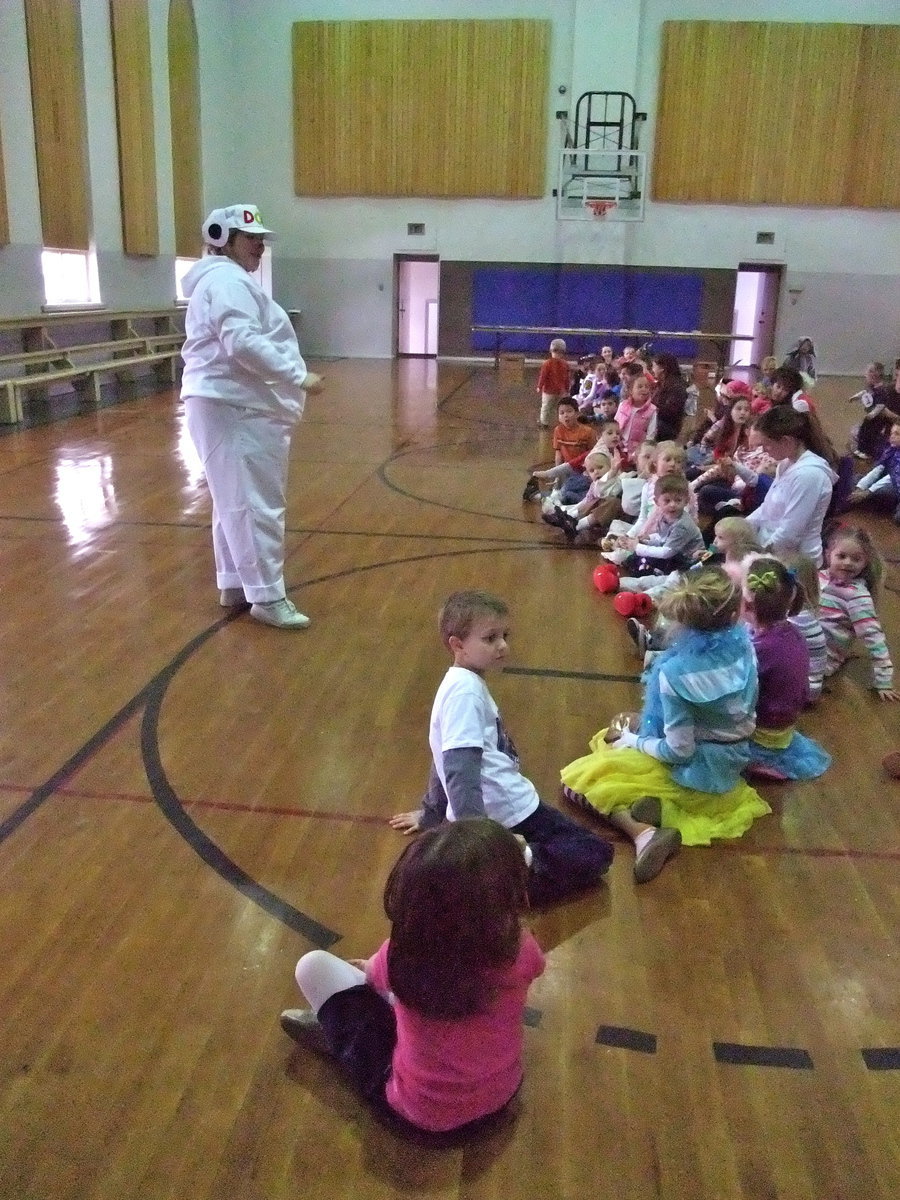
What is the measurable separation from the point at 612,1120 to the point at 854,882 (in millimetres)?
1208

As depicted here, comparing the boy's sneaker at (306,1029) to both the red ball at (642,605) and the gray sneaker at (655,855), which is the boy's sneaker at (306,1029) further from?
the red ball at (642,605)

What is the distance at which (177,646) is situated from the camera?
4457mm

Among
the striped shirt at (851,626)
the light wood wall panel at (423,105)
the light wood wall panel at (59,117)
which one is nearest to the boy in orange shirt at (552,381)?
the light wood wall panel at (59,117)

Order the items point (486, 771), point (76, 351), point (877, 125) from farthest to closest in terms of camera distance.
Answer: point (877, 125)
point (76, 351)
point (486, 771)

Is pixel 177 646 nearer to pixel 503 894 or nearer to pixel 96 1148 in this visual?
pixel 96 1148

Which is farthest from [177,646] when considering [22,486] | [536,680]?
[22,486]

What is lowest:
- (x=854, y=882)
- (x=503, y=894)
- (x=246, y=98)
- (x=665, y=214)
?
(x=854, y=882)

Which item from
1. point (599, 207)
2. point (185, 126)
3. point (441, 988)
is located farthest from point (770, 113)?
point (441, 988)

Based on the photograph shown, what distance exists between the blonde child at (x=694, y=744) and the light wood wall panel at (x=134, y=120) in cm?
1452

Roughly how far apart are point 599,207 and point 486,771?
18695mm

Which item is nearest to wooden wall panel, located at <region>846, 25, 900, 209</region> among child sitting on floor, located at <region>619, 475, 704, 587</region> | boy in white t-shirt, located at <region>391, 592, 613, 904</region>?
child sitting on floor, located at <region>619, 475, 704, 587</region>

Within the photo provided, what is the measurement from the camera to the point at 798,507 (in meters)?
4.54

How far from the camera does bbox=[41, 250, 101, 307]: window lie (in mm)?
13539

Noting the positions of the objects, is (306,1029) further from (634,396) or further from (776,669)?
(634,396)
